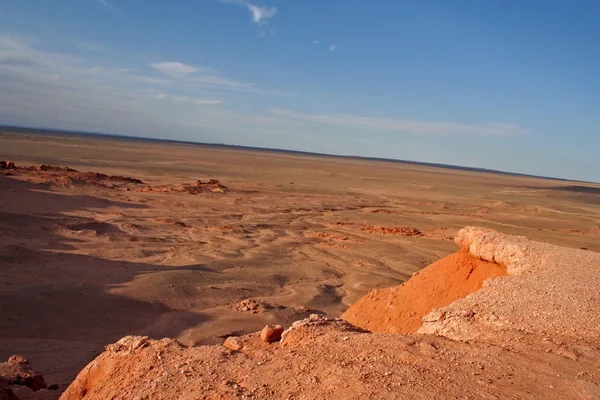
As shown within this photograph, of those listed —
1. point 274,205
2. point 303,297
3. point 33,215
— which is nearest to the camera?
point 303,297

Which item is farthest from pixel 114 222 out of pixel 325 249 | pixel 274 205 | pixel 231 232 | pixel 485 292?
pixel 485 292

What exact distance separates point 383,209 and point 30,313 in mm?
21921

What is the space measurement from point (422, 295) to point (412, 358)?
349 centimetres

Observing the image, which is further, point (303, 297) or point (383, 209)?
point (383, 209)

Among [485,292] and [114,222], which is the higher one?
[485,292]

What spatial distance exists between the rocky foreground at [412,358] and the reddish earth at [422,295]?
94 cm

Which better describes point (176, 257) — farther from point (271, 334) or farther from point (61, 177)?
point (61, 177)

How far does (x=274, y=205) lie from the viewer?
1021 inches

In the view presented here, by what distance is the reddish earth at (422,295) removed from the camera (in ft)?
24.4

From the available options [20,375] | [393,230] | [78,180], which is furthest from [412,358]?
[78,180]

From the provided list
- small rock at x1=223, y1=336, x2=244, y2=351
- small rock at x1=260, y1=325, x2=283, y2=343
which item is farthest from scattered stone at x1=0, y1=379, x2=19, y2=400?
small rock at x1=260, y1=325, x2=283, y2=343

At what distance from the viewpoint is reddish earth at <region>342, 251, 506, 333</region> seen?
7.44m

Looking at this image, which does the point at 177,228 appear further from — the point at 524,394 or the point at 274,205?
the point at 524,394

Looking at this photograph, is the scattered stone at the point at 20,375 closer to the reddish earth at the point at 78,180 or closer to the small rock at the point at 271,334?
the small rock at the point at 271,334
